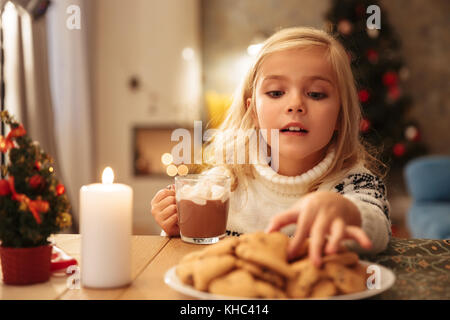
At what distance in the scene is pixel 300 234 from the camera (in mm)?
581

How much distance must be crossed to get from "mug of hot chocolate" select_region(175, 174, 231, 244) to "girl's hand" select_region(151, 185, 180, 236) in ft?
0.21

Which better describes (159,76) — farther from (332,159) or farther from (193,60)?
(332,159)

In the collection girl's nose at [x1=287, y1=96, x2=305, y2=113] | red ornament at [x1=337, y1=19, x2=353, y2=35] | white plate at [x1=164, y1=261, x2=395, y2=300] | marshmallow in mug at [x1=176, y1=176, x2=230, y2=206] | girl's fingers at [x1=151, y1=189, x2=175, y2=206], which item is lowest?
white plate at [x1=164, y1=261, x2=395, y2=300]

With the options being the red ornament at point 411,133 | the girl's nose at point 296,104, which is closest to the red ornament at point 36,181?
the girl's nose at point 296,104

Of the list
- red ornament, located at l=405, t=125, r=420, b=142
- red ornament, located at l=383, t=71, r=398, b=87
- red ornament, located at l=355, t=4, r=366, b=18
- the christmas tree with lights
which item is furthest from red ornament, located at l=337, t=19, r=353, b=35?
red ornament, located at l=405, t=125, r=420, b=142

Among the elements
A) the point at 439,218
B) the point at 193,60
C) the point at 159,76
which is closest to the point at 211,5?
the point at 193,60

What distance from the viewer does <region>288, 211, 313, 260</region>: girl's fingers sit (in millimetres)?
576

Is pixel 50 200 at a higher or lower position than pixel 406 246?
higher

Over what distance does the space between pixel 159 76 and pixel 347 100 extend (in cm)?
384

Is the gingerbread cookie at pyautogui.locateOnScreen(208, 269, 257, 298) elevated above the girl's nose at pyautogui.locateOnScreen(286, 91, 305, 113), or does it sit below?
below

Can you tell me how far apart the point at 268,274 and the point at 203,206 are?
0.99ft

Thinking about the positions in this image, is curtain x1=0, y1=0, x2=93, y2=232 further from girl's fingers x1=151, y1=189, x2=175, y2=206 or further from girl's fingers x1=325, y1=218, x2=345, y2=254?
girl's fingers x1=325, y1=218, x2=345, y2=254

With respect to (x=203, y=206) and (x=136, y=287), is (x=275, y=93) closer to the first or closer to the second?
(x=203, y=206)

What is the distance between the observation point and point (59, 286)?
0.62 m
